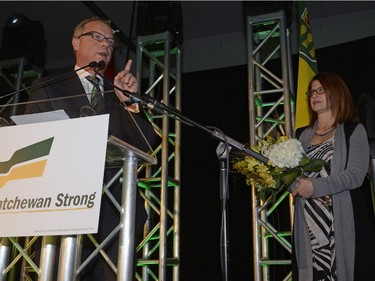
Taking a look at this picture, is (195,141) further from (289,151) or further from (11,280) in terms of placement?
(289,151)

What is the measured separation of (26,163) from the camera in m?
1.35

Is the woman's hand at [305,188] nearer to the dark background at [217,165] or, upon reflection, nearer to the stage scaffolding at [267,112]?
the stage scaffolding at [267,112]

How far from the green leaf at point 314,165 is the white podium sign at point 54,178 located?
124 cm

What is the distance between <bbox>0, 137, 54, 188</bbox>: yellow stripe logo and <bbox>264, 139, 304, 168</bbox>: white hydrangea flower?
3.84 ft

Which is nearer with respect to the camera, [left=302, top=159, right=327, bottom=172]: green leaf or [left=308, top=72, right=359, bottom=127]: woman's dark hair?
[left=302, top=159, right=327, bottom=172]: green leaf

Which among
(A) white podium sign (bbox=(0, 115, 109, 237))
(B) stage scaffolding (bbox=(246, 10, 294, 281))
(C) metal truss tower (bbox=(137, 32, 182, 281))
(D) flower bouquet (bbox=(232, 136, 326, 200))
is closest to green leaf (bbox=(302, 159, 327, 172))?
(D) flower bouquet (bbox=(232, 136, 326, 200))

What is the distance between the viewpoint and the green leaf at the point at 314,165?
2.17 meters

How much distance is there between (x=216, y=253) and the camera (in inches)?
185

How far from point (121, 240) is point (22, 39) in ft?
13.1

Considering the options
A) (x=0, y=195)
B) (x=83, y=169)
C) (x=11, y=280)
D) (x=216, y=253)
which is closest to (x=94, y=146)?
(x=83, y=169)

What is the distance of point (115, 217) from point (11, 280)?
8.77 ft

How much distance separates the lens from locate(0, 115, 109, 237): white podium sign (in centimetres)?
123

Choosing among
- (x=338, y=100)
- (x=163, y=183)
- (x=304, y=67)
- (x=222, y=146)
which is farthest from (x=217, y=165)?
(x=222, y=146)

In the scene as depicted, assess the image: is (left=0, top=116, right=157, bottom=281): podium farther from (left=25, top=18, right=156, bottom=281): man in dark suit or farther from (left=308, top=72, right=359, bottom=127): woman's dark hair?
(left=308, top=72, right=359, bottom=127): woman's dark hair
